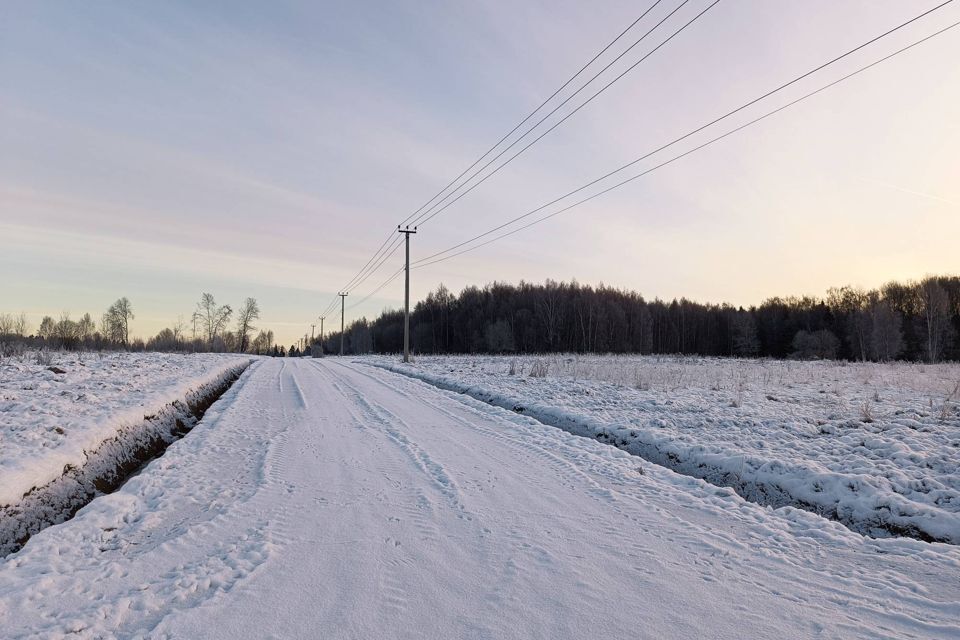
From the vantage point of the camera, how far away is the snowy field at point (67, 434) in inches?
195

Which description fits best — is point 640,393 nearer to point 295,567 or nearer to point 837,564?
point 837,564

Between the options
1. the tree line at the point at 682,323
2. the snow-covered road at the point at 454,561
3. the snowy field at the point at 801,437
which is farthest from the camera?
the tree line at the point at 682,323

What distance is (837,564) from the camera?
4.11m

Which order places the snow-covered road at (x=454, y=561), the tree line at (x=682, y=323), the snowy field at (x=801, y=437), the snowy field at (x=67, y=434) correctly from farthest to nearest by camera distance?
the tree line at (x=682, y=323) → the snowy field at (x=801, y=437) → the snowy field at (x=67, y=434) → the snow-covered road at (x=454, y=561)

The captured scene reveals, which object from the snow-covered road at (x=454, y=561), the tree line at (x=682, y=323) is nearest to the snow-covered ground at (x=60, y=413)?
the snow-covered road at (x=454, y=561)

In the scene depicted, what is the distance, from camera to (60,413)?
800 centimetres

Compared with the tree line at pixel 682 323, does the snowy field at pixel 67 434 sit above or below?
below

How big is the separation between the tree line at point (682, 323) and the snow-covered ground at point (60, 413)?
6802 centimetres

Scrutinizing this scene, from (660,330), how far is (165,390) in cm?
10024

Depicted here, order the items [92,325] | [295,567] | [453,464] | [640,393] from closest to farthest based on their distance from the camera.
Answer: [295,567] < [453,464] < [640,393] < [92,325]

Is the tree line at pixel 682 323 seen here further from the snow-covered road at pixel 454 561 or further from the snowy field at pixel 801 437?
the snow-covered road at pixel 454 561

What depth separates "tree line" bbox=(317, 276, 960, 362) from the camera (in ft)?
218

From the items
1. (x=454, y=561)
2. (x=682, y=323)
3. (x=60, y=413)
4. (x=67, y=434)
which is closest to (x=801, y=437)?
(x=454, y=561)

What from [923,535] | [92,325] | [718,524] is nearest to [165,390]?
[718,524]
